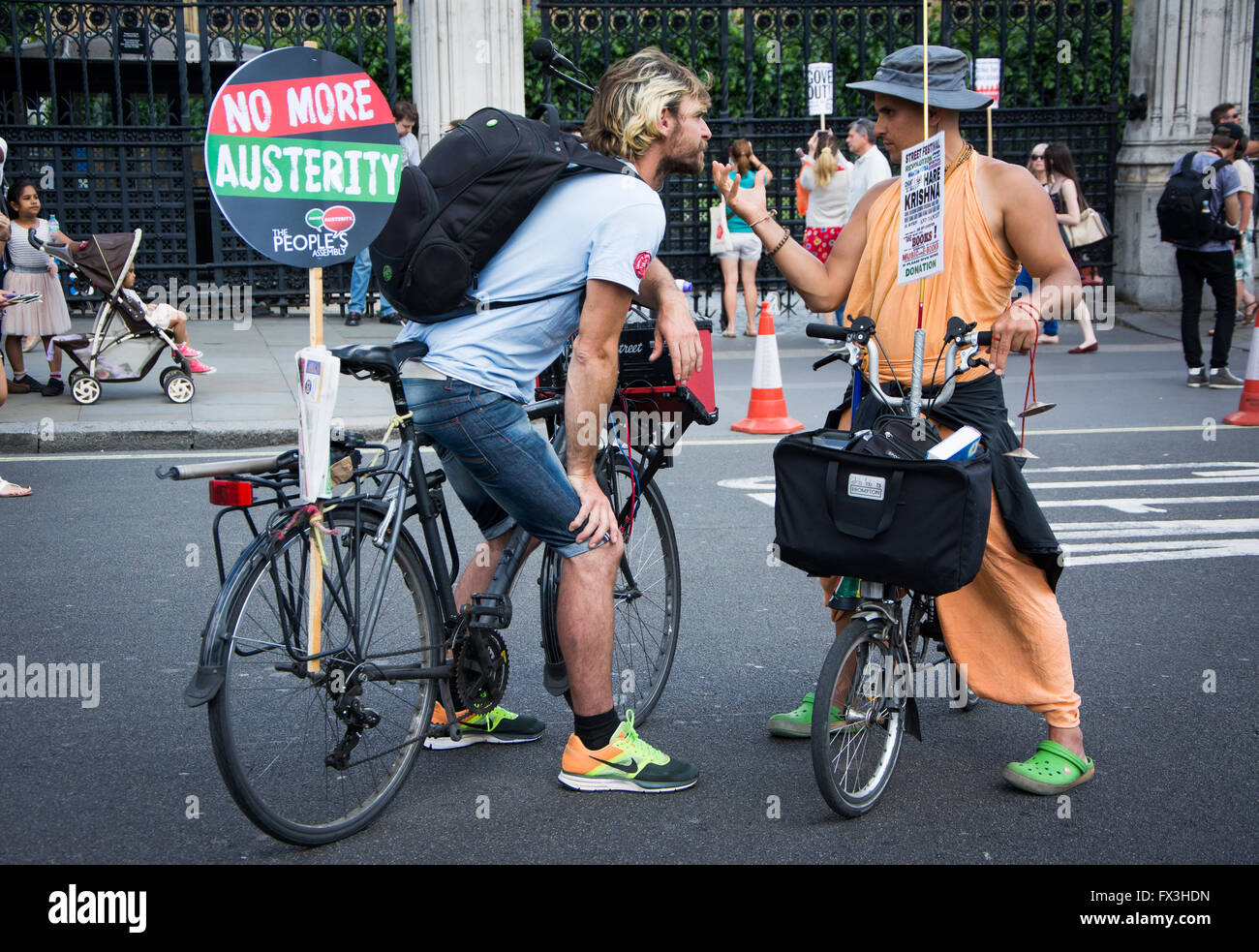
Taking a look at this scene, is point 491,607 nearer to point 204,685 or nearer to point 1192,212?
point 204,685

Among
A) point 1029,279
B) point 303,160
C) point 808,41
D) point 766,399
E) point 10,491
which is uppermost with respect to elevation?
point 808,41

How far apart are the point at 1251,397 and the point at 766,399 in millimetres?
3369

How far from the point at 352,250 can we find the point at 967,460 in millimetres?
1646

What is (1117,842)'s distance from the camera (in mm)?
3486

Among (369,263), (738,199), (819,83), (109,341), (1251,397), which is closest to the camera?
(738,199)

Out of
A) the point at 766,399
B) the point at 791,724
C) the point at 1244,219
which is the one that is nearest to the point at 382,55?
the point at 766,399

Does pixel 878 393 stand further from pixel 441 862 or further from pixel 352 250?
pixel 441 862

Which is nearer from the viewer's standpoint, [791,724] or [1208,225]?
[791,724]

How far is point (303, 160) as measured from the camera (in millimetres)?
3516

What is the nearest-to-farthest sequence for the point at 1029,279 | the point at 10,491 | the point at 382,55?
the point at 10,491
the point at 1029,279
the point at 382,55

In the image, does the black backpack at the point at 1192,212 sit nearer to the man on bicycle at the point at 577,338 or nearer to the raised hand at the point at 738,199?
the raised hand at the point at 738,199

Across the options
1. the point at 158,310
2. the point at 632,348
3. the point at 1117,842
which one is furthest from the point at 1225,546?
the point at 158,310

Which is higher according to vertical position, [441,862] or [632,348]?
[632,348]

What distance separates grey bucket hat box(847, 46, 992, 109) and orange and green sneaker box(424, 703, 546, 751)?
2154 millimetres
